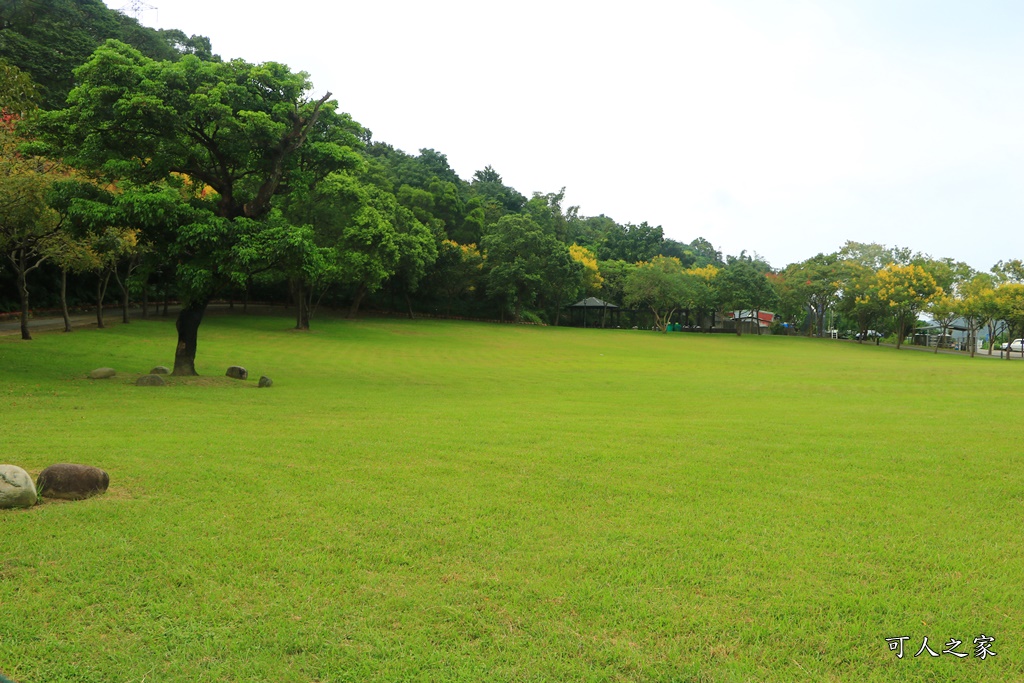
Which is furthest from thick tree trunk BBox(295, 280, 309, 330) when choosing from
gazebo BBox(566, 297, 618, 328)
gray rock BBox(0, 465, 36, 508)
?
gray rock BBox(0, 465, 36, 508)

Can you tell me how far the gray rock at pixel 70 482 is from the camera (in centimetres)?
636

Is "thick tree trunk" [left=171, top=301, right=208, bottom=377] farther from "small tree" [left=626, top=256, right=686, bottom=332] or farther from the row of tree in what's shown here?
"small tree" [left=626, top=256, right=686, bottom=332]

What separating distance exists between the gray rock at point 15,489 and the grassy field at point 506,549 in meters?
0.19

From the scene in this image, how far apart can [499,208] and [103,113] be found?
47349 millimetres

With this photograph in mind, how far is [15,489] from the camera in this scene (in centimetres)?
598

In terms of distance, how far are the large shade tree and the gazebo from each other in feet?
155

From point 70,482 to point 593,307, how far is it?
60.0 m

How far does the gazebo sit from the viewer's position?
63781 millimetres

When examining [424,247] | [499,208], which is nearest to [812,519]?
[424,247]

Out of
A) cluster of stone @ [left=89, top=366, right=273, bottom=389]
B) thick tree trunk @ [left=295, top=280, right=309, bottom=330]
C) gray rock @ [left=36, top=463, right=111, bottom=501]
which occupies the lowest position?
cluster of stone @ [left=89, top=366, right=273, bottom=389]

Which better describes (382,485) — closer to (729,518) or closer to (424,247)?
(729,518)

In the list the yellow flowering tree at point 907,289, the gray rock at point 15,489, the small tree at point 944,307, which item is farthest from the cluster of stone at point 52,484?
the yellow flowering tree at point 907,289

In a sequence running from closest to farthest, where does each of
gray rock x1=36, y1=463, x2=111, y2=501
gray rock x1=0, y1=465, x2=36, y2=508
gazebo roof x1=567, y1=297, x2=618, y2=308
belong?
gray rock x1=0, y1=465, x2=36, y2=508, gray rock x1=36, y1=463, x2=111, y2=501, gazebo roof x1=567, y1=297, x2=618, y2=308

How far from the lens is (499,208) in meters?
62.7
